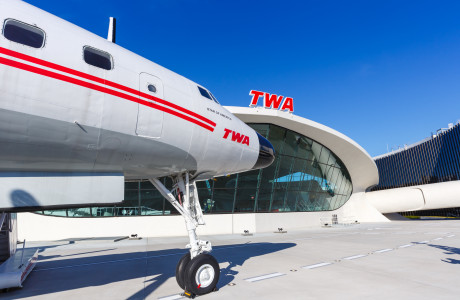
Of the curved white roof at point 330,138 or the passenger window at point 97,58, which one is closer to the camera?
the passenger window at point 97,58

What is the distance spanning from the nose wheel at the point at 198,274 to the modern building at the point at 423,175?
37143 millimetres

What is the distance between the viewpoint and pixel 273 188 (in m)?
26.1

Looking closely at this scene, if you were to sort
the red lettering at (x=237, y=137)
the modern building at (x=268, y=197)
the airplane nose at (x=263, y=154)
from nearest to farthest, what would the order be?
the red lettering at (x=237, y=137)
the airplane nose at (x=263, y=154)
the modern building at (x=268, y=197)

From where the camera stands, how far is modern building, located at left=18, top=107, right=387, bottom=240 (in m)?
20.5

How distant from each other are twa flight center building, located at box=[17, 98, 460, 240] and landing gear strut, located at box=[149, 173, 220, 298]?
1428 centimetres

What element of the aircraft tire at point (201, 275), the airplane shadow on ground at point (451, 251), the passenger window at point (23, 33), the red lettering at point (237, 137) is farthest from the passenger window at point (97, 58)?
the airplane shadow on ground at point (451, 251)

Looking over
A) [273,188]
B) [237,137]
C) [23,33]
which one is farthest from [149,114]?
[273,188]

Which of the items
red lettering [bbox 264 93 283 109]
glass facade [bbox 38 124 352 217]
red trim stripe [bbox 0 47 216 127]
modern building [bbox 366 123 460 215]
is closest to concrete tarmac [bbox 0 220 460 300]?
red trim stripe [bbox 0 47 216 127]

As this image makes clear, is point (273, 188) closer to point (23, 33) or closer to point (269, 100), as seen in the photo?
point (269, 100)

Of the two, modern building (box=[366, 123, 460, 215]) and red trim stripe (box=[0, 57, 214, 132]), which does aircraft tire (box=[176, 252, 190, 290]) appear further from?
modern building (box=[366, 123, 460, 215])

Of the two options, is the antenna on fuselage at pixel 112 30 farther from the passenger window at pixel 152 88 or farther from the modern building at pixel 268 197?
the modern building at pixel 268 197

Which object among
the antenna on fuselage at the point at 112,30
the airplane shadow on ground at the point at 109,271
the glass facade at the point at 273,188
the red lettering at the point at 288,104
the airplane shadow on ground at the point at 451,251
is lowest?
the airplane shadow on ground at the point at 451,251

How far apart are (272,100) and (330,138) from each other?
915 cm

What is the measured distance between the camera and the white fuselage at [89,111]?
3.92m
